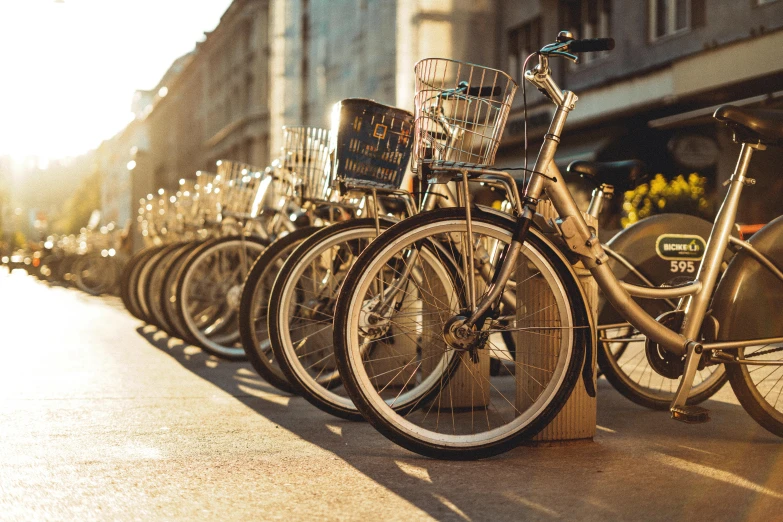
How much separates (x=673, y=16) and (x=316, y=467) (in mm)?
14435

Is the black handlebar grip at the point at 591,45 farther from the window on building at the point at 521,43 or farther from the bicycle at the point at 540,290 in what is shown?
the window on building at the point at 521,43

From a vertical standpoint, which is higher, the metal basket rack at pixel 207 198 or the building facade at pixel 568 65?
the building facade at pixel 568 65

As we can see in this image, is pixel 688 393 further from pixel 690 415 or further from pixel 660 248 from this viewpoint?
pixel 660 248

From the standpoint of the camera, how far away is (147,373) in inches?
238

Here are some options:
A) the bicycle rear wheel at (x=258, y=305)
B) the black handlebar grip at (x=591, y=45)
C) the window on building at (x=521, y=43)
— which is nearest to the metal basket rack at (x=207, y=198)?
the bicycle rear wheel at (x=258, y=305)

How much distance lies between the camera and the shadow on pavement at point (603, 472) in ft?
9.07

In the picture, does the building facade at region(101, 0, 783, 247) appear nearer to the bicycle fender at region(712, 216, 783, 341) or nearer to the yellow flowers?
the yellow flowers

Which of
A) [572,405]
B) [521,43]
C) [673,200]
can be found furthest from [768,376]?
[521,43]

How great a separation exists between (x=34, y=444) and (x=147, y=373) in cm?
235

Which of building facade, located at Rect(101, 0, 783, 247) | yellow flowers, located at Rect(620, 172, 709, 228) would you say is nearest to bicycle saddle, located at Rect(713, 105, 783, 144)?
yellow flowers, located at Rect(620, 172, 709, 228)

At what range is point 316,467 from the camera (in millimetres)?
3287

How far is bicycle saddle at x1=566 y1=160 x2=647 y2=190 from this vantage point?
164 inches

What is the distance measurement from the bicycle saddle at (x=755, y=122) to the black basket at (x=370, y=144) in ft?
4.65

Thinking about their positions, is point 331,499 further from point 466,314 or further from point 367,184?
point 367,184
